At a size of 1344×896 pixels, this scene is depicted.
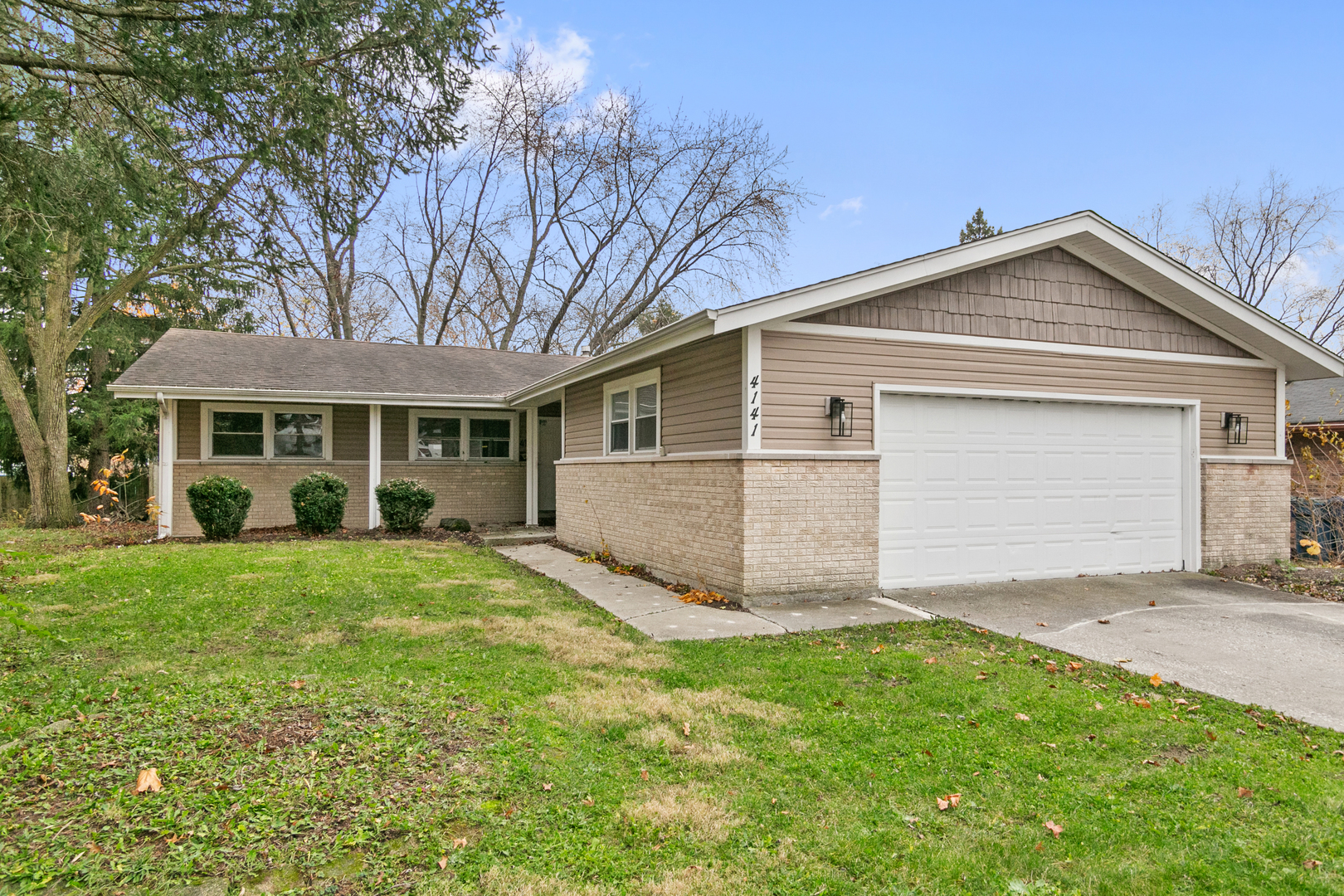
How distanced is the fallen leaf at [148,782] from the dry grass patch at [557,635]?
2693mm

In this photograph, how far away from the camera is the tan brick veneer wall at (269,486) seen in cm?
1381

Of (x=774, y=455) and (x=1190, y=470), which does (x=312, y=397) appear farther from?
(x=1190, y=470)

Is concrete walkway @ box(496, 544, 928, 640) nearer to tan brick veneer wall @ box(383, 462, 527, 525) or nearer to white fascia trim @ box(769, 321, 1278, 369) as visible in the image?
white fascia trim @ box(769, 321, 1278, 369)

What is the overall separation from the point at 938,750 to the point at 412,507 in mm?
11582

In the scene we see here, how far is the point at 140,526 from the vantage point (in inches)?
576

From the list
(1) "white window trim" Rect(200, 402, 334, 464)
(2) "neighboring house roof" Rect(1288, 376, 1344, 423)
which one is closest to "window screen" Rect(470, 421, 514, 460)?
(1) "white window trim" Rect(200, 402, 334, 464)

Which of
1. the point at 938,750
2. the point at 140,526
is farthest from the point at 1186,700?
the point at 140,526

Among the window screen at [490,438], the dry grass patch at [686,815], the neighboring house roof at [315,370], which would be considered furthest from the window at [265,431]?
the dry grass patch at [686,815]

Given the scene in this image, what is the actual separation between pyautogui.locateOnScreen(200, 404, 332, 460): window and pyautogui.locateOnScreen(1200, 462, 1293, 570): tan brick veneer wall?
1484 cm

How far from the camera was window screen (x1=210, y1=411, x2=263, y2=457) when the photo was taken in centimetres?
1426

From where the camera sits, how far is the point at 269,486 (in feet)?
47.5

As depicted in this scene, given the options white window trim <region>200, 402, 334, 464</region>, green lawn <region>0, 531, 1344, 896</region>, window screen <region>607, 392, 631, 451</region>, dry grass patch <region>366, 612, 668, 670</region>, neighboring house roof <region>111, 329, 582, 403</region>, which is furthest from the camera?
white window trim <region>200, 402, 334, 464</region>

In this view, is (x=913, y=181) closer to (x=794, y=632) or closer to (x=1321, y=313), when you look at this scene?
(x=794, y=632)

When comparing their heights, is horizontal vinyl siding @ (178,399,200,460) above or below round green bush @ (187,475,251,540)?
above
